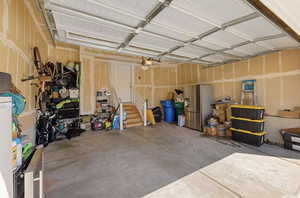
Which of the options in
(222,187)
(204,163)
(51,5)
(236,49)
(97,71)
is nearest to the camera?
(51,5)

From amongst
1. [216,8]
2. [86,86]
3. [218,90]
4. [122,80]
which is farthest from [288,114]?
[86,86]

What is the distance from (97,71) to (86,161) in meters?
4.54

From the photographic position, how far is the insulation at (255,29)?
2244mm

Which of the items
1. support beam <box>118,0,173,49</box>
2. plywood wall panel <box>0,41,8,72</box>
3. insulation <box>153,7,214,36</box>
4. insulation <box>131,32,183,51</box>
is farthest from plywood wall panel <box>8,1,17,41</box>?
insulation <box>153,7,214,36</box>

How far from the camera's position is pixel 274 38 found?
283 centimetres

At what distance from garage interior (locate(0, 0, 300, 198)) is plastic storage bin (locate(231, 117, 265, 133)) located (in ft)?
0.09

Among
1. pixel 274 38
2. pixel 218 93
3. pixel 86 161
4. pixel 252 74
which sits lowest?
pixel 86 161

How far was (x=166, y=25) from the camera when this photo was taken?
94.3 inches

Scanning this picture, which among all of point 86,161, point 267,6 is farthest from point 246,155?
point 86,161

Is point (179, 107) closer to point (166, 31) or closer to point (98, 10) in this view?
point (166, 31)

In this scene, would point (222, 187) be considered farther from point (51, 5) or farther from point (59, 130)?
point (59, 130)

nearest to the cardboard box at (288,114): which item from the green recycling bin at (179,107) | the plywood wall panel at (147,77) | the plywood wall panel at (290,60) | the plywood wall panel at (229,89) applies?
the plywood wall panel at (290,60)

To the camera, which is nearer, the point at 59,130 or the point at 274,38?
the point at 274,38

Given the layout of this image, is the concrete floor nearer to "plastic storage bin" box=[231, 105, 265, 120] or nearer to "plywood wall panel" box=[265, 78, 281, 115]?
"plastic storage bin" box=[231, 105, 265, 120]
